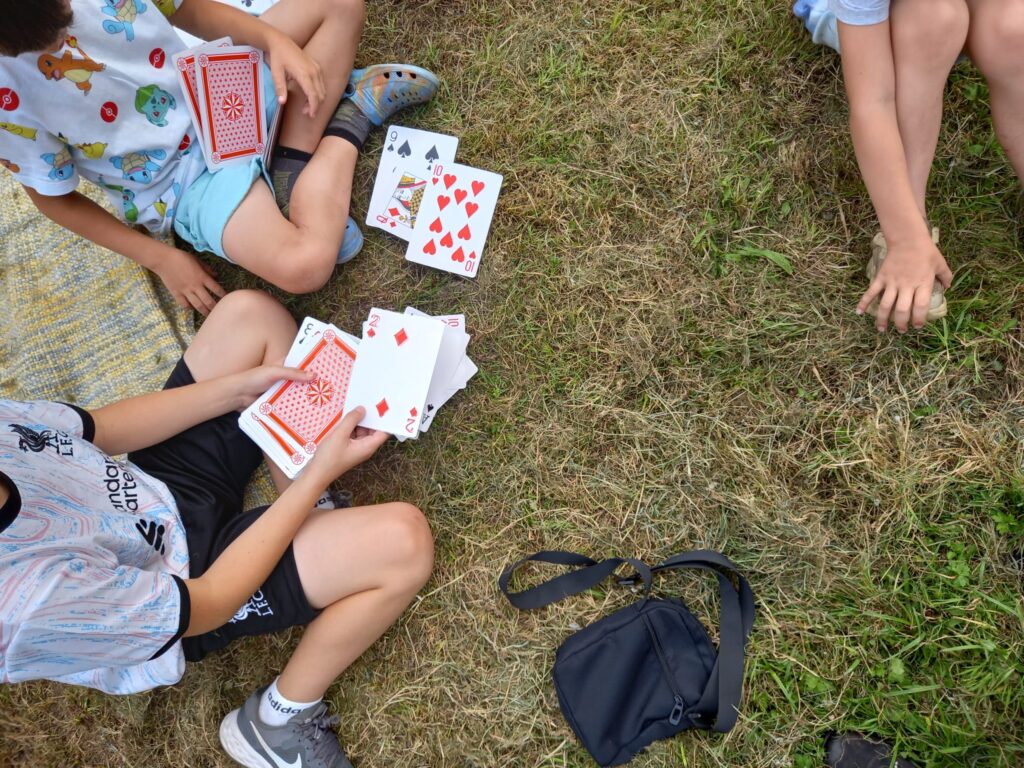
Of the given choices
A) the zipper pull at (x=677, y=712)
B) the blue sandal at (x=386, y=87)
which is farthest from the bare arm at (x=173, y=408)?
the zipper pull at (x=677, y=712)

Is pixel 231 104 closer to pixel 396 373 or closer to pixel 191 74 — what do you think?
pixel 191 74

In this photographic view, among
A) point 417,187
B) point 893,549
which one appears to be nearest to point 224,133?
point 417,187

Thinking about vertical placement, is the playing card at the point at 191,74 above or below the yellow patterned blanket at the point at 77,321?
above

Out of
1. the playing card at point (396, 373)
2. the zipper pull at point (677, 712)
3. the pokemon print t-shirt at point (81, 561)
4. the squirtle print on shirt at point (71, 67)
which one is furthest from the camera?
the playing card at point (396, 373)

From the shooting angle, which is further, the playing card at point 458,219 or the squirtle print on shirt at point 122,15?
the playing card at point 458,219

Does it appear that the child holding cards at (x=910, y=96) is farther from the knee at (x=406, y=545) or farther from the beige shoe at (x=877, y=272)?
the knee at (x=406, y=545)

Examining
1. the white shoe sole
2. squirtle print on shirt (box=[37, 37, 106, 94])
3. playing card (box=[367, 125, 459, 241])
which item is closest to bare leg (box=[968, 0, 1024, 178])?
playing card (box=[367, 125, 459, 241])

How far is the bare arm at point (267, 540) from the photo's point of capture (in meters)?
2.00

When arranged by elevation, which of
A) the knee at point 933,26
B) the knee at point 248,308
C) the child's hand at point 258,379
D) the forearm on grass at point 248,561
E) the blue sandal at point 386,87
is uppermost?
the knee at point 933,26

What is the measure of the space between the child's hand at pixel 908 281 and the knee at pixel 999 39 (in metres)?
0.53

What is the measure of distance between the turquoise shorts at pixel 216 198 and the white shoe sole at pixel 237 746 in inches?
68.2

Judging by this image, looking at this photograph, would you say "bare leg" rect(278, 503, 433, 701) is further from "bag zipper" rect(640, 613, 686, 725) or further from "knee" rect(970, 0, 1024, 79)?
"knee" rect(970, 0, 1024, 79)

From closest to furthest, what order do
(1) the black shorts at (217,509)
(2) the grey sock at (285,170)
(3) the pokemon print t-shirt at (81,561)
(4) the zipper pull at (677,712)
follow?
(3) the pokemon print t-shirt at (81,561)
(1) the black shorts at (217,509)
(4) the zipper pull at (677,712)
(2) the grey sock at (285,170)

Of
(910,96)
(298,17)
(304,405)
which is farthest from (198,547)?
(910,96)
